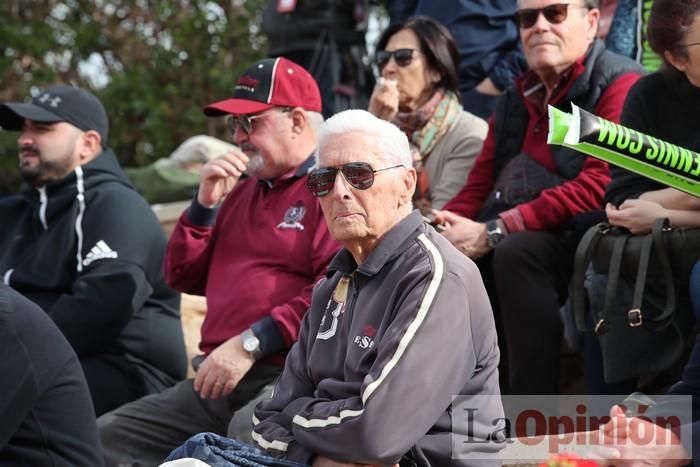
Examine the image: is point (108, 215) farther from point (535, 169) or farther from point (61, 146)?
point (535, 169)

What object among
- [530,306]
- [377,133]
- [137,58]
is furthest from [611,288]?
[137,58]

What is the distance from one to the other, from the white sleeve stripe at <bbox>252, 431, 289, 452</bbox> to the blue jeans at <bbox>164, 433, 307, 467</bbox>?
7 centimetres

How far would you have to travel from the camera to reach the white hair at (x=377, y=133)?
12.5 ft

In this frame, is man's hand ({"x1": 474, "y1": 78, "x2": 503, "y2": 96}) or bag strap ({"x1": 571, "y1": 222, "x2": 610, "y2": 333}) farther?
man's hand ({"x1": 474, "y1": 78, "x2": 503, "y2": 96})

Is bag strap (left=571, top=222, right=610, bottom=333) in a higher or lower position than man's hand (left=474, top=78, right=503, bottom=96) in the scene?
lower

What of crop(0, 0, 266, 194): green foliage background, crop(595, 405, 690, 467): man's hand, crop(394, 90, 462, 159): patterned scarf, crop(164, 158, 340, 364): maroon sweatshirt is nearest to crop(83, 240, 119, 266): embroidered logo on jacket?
crop(164, 158, 340, 364): maroon sweatshirt

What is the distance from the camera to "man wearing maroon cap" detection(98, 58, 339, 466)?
471 cm

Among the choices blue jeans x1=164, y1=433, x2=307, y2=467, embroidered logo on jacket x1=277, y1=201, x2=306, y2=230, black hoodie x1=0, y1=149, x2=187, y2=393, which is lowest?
black hoodie x1=0, y1=149, x2=187, y2=393

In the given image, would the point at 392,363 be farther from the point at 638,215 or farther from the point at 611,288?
the point at 638,215

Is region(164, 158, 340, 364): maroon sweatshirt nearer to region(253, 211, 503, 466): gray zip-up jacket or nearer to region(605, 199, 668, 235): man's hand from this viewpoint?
region(253, 211, 503, 466): gray zip-up jacket

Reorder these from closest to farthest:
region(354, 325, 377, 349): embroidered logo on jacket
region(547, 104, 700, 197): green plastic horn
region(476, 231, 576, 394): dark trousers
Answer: region(547, 104, 700, 197): green plastic horn → region(354, 325, 377, 349): embroidered logo on jacket → region(476, 231, 576, 394): dark trousers

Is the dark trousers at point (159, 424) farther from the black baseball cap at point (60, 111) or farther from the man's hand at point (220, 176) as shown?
the black baseball cap at point (60, 111)

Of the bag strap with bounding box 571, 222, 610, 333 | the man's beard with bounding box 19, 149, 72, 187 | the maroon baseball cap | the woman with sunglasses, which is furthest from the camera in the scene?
the man's beard with bounding box 19, 149, 72, 187

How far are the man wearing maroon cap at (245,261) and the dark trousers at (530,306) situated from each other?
0.74 meters
